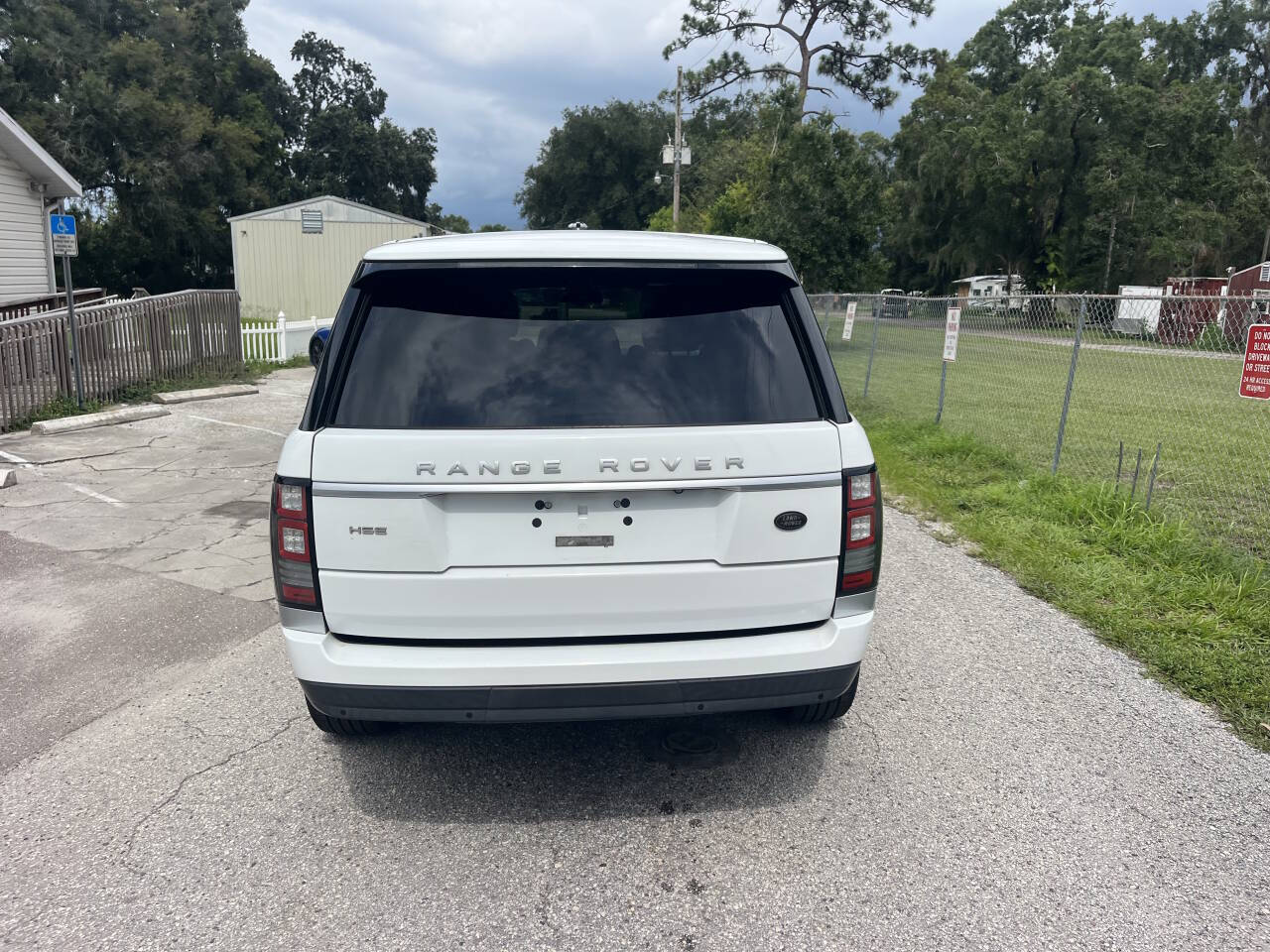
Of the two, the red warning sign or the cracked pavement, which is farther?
the red warning sign

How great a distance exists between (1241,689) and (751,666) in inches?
109

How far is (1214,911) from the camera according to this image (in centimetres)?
256

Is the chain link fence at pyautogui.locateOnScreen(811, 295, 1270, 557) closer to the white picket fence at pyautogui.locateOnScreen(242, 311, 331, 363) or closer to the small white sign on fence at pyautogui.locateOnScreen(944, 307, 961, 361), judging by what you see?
the small white sign on fence at pyautogui.locateOnScreen(944, 307, 961, 361)

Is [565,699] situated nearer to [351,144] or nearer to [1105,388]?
[1105,388]

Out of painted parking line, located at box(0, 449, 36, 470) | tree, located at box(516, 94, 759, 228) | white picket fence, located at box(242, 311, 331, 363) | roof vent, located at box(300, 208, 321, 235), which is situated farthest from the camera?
tree, located at box(516, 94, 759, 228)

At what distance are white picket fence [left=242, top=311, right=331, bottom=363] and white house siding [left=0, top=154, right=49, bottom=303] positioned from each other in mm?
4259

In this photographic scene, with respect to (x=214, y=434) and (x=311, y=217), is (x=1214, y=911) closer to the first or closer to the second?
(x=214, y=434)

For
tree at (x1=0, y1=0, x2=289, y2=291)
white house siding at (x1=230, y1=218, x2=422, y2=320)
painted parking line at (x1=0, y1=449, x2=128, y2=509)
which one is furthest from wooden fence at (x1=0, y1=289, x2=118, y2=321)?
tree at (x1=0, y1=0, x2=289, y2=291)

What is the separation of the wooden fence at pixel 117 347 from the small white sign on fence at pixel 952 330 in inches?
426

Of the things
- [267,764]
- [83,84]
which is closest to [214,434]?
[267,764]

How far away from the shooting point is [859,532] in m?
2.89

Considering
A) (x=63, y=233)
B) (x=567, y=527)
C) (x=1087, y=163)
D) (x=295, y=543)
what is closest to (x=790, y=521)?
(x=567, y=527)

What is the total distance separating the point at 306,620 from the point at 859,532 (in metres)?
1.82

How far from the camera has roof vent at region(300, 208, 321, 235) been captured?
98.0 ft
